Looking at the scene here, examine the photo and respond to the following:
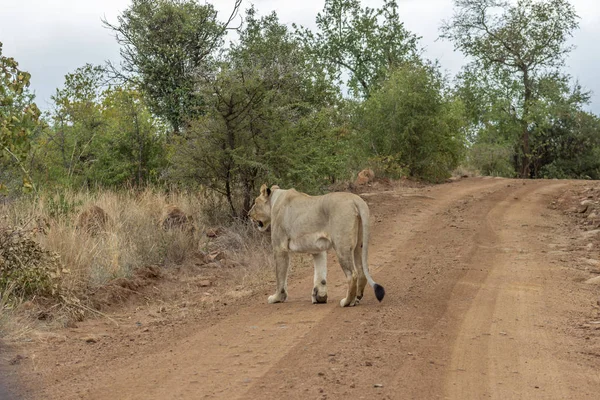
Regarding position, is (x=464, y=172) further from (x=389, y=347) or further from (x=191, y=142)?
(x=389, y=347)

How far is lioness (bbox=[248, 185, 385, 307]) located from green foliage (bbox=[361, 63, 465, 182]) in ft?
59.3

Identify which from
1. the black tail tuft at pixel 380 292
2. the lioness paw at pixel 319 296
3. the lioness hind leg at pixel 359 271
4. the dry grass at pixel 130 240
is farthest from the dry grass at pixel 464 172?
the black tail tuft at pixel 380 292

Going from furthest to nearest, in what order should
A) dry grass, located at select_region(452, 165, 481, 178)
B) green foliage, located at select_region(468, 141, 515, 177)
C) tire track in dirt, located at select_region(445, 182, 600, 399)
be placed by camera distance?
green foliage, located at select_region(468, 141, 515, 177)
dry grass, located at select_region(452, 165, 481, 178)
tire track in dirt, located at select_region(445, 182, 600, 399)

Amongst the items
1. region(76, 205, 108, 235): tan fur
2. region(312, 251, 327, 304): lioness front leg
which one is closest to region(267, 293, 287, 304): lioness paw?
region(312, 251, 327, 304): lioness front leg

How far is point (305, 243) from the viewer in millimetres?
9336

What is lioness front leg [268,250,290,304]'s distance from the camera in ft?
31.6

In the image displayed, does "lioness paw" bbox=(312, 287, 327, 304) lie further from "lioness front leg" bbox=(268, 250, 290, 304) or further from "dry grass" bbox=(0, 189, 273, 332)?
"dry grass" bbox=(0, 189, 273, 332)

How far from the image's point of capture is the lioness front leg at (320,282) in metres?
9.41

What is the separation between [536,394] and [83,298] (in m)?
6.57

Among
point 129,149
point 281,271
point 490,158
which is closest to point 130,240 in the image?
point 281,271

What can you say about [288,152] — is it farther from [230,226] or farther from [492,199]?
[492,199]

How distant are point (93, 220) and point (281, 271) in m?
5.44

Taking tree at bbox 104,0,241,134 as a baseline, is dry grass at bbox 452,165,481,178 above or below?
below

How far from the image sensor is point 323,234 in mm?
9164
